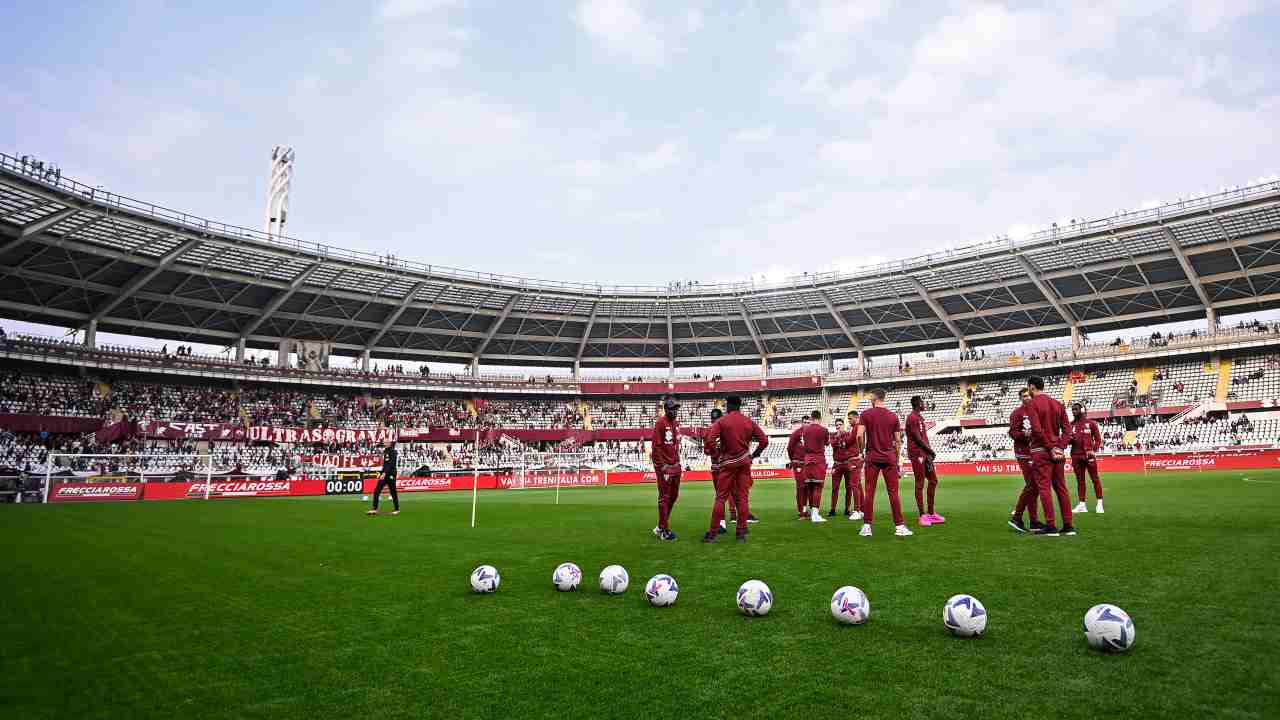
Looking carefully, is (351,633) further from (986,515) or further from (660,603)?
(986,515)

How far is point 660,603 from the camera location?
6.29 m

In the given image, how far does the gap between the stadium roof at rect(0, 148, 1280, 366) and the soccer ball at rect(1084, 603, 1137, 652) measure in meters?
44.4

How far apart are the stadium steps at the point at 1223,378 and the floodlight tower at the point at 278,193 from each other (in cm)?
6951

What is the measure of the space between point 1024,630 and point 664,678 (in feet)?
9.08

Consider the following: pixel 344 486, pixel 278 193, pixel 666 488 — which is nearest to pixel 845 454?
pixel 666 488

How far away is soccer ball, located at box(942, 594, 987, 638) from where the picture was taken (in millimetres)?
4988

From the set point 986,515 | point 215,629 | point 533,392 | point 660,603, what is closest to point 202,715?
point 215,629

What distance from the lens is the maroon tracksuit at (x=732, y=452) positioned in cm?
1075

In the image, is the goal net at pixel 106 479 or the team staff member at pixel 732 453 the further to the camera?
the goal net at pixel 106 479

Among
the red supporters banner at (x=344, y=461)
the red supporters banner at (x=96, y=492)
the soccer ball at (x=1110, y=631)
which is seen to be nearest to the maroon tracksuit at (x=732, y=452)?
the soccer ball at (x=1110, y=631)

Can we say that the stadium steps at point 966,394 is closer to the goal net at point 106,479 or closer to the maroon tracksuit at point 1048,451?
the maroon tracksuit at point 1048,451

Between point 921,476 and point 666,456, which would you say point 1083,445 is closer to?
point 921,476

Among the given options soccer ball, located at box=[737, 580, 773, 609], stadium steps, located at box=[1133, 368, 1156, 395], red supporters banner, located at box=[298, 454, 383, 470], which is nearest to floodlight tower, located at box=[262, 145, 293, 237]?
red supporters banner, located at box=[298, 454, 383, 470]

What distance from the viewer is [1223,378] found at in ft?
157
